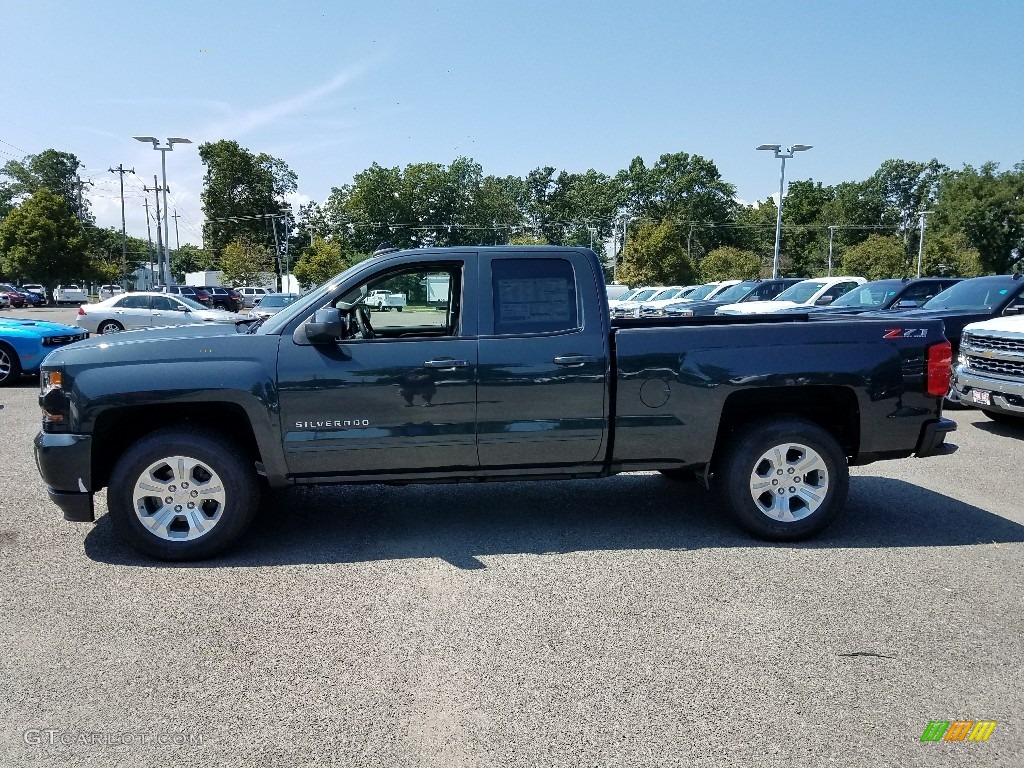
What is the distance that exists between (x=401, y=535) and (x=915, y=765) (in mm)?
3408

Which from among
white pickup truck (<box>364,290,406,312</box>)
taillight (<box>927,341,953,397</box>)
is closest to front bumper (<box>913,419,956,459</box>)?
taillight (<box>927,341,953,397</box>)

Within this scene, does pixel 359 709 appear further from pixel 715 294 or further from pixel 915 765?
pixel 715 294

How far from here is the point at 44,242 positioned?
189ft

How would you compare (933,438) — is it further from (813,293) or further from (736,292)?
(736,292)

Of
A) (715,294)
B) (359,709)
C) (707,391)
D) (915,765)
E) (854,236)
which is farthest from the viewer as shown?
(854,236)

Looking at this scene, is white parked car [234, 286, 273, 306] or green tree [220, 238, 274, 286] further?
green tree [220, 238, 274, 286]

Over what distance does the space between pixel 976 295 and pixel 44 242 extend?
62.7 m

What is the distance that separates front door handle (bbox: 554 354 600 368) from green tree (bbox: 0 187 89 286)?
210 ft

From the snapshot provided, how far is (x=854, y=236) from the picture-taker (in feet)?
311

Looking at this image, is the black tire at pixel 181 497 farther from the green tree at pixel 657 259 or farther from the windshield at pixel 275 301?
the green tree at pixel 657 259

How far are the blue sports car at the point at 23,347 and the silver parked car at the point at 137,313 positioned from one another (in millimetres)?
9473

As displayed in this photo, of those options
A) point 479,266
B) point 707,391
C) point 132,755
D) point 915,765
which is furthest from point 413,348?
point 915,765

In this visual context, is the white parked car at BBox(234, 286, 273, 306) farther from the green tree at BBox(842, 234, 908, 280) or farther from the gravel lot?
the gravel lot

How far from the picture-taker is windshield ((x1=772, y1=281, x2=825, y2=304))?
20.5 m
